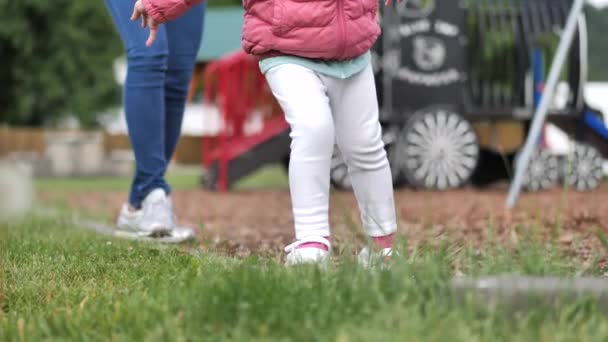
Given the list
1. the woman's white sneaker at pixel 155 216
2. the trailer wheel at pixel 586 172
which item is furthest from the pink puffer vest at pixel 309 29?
the trailer wheel at pixel 586 172

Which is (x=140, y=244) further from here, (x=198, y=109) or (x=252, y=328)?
(x=198, y=109)

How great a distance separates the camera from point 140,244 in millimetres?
3852

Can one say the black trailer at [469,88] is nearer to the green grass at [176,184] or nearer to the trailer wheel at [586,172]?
the trailer wheel at [586,172]

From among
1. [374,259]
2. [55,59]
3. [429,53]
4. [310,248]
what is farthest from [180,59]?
[55,59]

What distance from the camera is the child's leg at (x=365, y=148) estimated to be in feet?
11.0

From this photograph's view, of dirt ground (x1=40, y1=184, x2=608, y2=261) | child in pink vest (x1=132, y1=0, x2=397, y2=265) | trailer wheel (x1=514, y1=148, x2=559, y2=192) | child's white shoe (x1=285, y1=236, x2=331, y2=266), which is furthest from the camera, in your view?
trailer wheel (x1=514, y1=148, x2=559, y2=192)

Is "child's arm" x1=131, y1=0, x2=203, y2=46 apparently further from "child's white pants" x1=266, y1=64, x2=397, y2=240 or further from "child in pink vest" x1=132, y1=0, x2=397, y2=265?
"child's white pants" x1=266, y1=64, x2=397, y2=240

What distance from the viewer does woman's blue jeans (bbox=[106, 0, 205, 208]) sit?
4.23 m

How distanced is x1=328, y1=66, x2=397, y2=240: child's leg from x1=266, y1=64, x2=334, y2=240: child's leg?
113mm

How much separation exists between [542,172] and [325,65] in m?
7.72

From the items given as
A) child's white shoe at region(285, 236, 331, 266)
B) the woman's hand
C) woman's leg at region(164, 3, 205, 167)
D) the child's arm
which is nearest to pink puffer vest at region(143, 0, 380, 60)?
the child's arm

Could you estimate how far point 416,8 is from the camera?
10625mm

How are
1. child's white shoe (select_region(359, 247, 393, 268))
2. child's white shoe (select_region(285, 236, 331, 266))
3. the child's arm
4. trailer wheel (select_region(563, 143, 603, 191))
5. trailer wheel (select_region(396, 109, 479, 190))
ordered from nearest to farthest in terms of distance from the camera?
child's white shoe (select_region(359, 247, 393, 268)) < child's white shoe (select_region(285, 236, 331, 266)) < the child's arm < trailer wheel (select_region(396, 109, 479, 190)) < trailer wheel (select_region(563, 143, 603, 191))

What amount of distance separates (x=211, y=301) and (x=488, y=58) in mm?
9184
